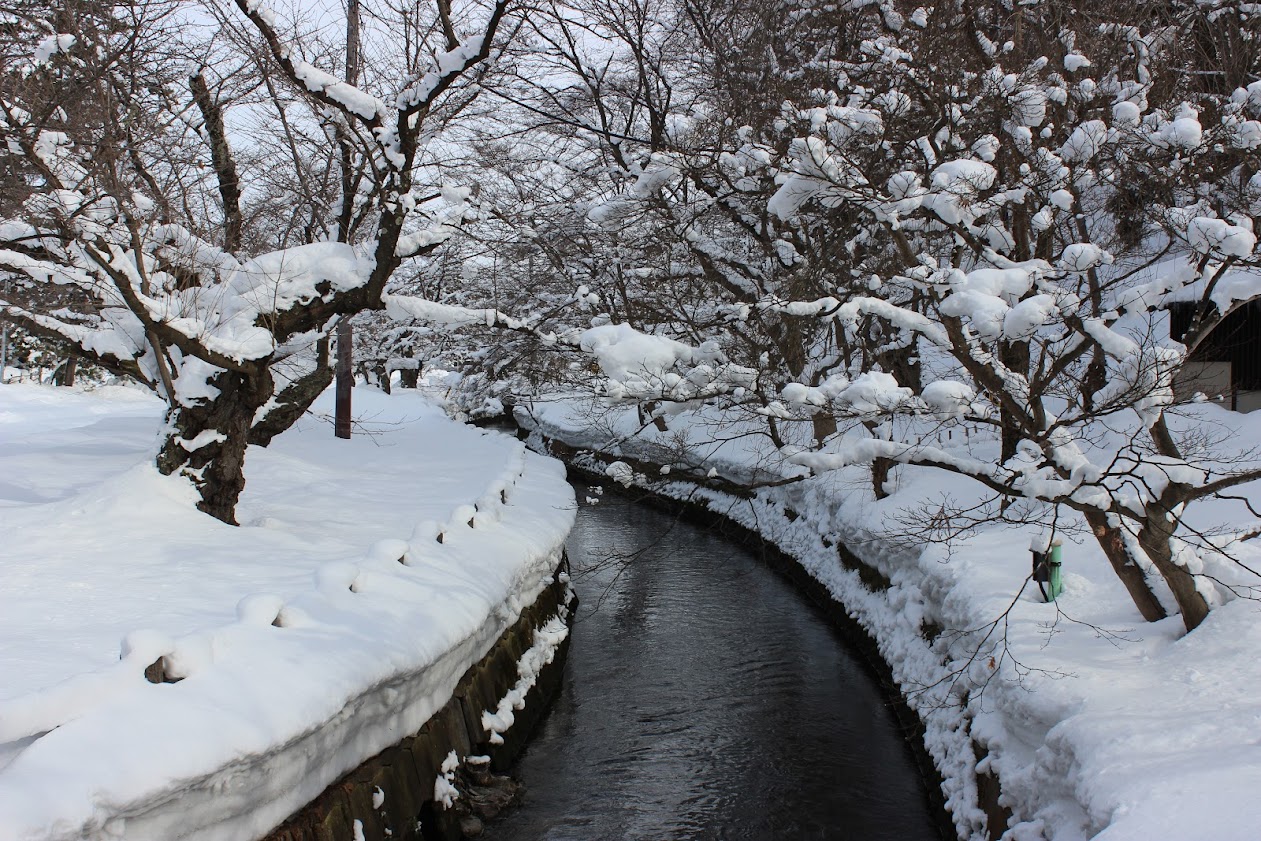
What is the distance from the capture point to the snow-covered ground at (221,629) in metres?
3.90

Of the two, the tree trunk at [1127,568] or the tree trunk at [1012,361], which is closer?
the tree trunk at [1127,568]

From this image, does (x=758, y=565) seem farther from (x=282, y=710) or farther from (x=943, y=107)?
(x=282, y=710)

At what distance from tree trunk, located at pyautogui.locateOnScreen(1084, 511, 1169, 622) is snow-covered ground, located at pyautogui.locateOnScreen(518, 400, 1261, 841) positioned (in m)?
0.12

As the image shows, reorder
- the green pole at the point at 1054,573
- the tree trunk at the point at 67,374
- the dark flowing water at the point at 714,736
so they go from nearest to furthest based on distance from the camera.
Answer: the green pole at the point at 1054,573
the dark flowing water at the point at 714,736
the tree trunk at the point at 67,374

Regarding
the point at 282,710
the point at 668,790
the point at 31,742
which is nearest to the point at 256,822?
the point at 282,710

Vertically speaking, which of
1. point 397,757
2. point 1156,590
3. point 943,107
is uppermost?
point 943,107

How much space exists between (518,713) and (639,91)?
9.77 m

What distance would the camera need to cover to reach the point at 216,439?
9125mm

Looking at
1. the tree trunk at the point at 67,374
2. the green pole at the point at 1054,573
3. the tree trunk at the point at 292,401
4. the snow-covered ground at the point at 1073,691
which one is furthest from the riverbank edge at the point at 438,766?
the tree trunk at the point at 67,374

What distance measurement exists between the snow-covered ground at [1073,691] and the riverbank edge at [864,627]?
0.41ft

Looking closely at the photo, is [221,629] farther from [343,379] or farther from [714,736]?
[343,379]

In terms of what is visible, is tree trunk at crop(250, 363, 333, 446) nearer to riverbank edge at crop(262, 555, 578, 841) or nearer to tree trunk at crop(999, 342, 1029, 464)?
riverbank edge at crop(262, 555, 578, 841)

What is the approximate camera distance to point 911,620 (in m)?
9.32

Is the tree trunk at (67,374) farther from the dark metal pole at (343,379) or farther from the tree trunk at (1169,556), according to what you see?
the tree trunk at (1169,556)
